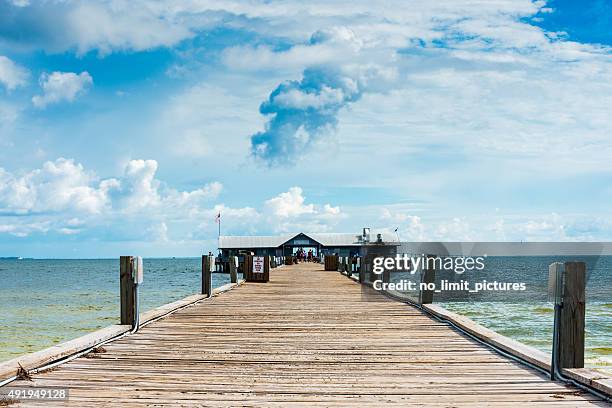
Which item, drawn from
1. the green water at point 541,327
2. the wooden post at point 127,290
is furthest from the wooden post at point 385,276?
the wooden post at point 127,290

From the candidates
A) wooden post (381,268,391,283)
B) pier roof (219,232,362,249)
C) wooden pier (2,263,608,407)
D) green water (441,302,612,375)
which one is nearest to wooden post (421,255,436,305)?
wooden pier (2,263,608,407)

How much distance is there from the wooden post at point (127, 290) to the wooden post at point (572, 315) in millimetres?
5059

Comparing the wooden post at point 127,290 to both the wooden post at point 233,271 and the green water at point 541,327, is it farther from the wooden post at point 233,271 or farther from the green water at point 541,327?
the wooden post at point 233,271

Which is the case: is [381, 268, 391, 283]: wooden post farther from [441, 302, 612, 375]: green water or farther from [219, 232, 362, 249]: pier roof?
[219, 232, 362, 249]: pier roof

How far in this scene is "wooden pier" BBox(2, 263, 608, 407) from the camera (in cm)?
496

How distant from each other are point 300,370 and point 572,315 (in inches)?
95.1

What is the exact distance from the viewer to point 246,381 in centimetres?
552

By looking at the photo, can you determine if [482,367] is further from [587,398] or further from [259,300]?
[259,300]

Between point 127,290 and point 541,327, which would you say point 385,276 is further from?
point 127,290

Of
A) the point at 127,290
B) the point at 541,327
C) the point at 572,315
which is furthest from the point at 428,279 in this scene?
the point at 541,327

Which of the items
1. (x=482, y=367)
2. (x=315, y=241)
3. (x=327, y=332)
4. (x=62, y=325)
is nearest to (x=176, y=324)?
(x=327, y=332)

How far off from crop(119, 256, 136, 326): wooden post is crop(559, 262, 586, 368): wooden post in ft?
16.6

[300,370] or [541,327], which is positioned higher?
[300,370]

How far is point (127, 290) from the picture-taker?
8258 mm
